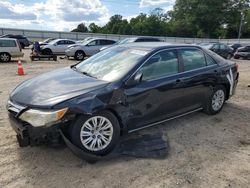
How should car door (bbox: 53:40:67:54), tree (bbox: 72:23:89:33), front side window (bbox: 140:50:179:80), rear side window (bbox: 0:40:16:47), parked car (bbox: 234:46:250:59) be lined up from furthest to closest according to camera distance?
1. tree (bbox: 72:23:89:33)
2. parked car (bbox: 234:46:250:59)
3. car door (bbox: 53:40:67:54)
4. rear side window (bbox: 0:40:16:47)
5. front side window (bbox: 140:50:179:80)

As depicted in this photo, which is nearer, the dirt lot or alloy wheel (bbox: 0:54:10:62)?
the dirt lot

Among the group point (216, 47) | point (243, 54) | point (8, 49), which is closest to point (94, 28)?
point (243, 54)

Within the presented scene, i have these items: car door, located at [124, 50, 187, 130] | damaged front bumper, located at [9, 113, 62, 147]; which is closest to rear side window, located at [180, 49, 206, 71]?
car door, located at [124, 50, 187, 130]

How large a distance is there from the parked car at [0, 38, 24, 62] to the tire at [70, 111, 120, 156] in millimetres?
14357

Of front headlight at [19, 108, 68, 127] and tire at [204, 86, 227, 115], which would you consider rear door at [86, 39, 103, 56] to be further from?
front headlight at [19, 108, 68, 127]

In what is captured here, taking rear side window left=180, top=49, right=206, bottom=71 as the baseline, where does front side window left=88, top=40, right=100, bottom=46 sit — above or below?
below

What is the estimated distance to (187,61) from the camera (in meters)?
5.08

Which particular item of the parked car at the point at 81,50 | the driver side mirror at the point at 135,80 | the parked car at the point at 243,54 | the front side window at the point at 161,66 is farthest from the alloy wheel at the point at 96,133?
the parked car at the point at 243,54

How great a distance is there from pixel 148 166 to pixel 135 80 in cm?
127

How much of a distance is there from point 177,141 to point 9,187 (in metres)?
2.61

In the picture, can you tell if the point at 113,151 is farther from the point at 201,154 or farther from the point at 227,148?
the point at 227,148

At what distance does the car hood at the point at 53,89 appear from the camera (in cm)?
358

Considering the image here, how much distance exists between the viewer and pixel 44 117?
3.38 meters

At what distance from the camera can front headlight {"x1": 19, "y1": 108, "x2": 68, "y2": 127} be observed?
11.1ft
